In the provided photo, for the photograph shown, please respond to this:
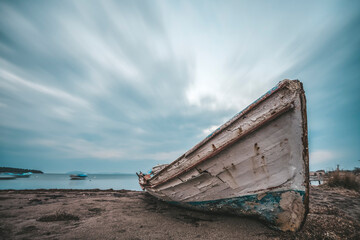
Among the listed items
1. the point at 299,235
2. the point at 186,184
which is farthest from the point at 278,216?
the point at 186,184

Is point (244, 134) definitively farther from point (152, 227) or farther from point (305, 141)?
point (152, 227)

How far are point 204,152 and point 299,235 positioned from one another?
179 cm

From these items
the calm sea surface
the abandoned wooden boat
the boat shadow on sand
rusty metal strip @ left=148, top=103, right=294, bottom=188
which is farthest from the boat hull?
the calm sea surface

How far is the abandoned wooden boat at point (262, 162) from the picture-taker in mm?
2178

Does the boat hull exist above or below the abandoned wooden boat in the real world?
below

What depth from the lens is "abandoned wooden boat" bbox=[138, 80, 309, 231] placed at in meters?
2.18

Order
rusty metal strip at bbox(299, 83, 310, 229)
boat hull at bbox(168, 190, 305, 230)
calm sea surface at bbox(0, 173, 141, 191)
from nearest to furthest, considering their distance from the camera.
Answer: rusty metal strip at bbox(299, 83, 310, 229) → boat hull at bbox(168, 190, 305, 230) → calm sea surface at bbox(0, 173, 141, 191)

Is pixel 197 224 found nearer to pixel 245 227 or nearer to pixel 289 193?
pixel 245 227

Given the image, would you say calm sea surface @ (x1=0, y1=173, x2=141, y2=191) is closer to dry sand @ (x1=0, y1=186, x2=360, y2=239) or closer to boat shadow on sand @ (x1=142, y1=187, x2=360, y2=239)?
dry sand @ (x1=0, y1=186, x2=360, y2=239)

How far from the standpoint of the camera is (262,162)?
238 cm

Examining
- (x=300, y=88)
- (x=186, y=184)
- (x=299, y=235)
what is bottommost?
(x=299, y=235)

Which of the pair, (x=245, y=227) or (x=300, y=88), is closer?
(x=300, y=88)

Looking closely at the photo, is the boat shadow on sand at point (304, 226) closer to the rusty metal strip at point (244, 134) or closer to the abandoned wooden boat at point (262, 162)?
the abandoned wooden boat at point (262, 162)

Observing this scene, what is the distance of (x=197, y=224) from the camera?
2803 millimetres
